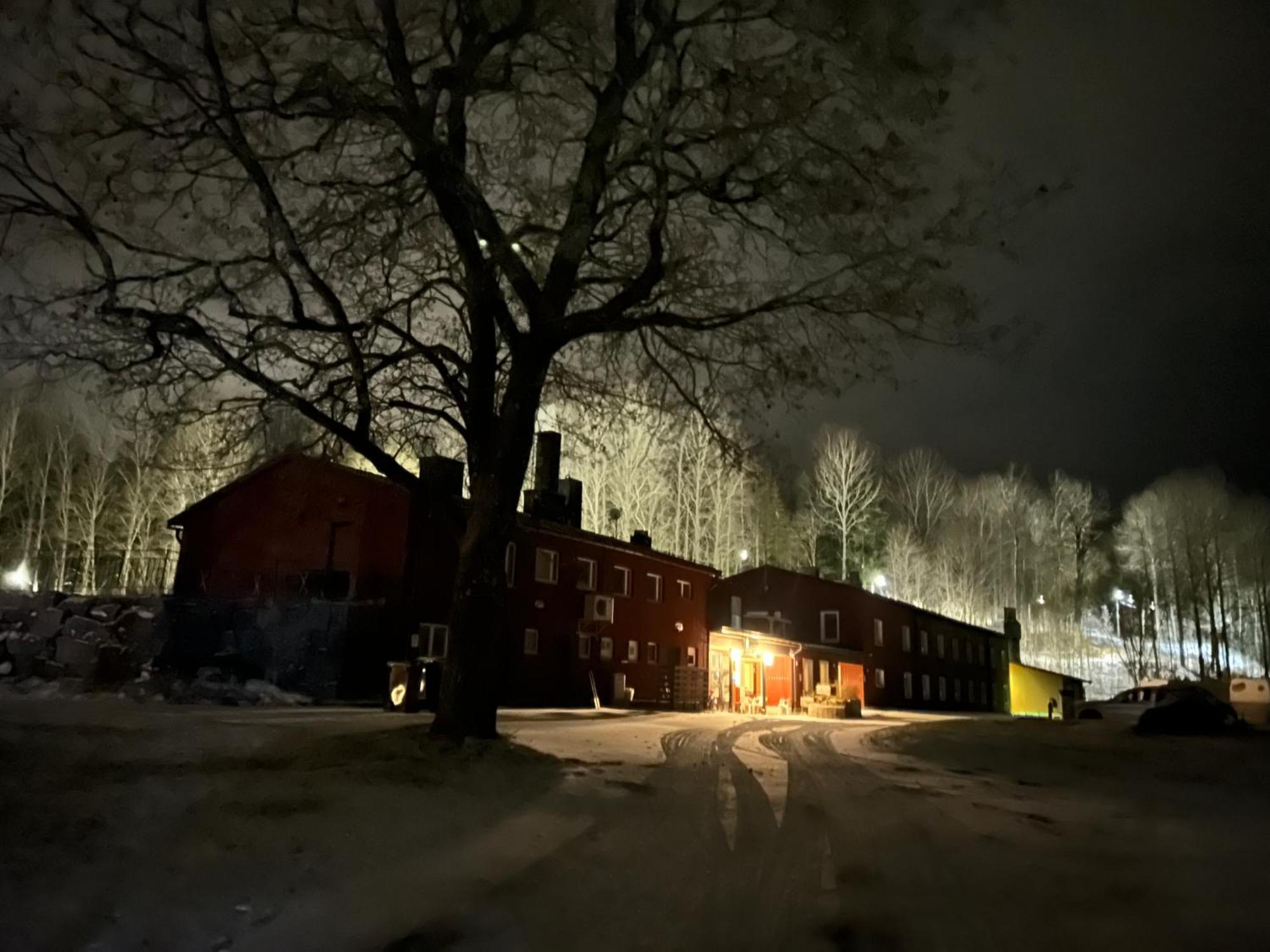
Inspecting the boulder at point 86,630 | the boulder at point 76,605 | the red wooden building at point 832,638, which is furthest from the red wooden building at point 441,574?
the red wooden building at point 832,638

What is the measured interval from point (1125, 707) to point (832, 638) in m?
16.6

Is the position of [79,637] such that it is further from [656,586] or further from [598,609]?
[656,586]

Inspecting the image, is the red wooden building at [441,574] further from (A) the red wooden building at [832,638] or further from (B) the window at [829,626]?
(B) the window at [829,626]

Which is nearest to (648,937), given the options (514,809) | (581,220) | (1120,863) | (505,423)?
(514,809)

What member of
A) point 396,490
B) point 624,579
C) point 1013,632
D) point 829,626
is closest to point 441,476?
point 396,490

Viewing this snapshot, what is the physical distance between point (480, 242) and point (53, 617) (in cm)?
1982

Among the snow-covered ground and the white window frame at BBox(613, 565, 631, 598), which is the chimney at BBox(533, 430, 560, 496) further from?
the snow-covered ground

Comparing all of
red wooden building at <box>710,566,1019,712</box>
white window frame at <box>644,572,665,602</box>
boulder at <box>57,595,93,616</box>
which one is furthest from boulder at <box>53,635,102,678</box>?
red wooden building at <box>710,566,1019,712</box>

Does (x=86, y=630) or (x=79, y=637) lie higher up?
(x=86, y=630)

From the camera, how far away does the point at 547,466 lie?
34.0 meters

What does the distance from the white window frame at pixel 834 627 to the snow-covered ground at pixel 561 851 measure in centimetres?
3649

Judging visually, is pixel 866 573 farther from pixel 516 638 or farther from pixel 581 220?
pixel 581 220

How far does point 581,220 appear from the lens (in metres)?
12.5

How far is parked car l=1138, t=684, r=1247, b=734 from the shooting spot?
25422 millimetres
